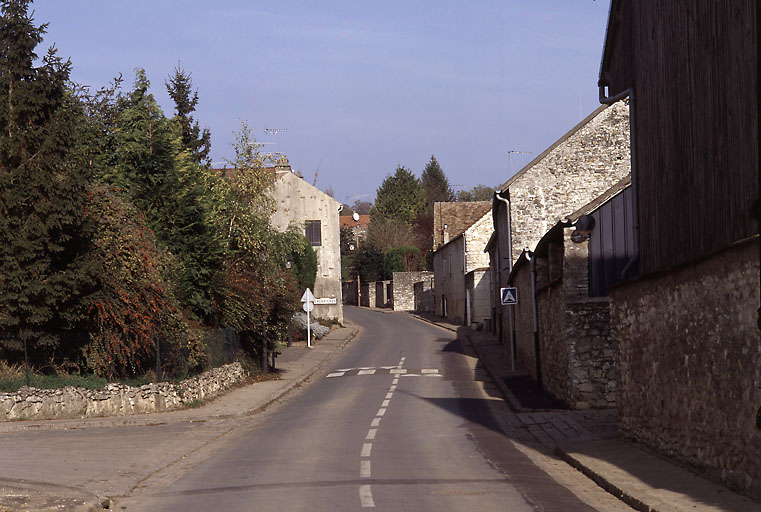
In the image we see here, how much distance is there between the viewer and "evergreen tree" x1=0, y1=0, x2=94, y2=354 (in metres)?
18.8

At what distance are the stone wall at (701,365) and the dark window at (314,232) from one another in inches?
1739

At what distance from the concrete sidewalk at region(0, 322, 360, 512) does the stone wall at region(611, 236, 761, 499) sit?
703 cm

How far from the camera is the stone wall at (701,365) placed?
9180 millimetres

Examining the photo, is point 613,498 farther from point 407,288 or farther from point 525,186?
point 407,288

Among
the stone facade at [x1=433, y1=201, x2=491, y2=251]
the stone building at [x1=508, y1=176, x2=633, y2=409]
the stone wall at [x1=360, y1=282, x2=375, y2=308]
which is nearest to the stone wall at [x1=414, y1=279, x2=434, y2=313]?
the stone facade at [x1=433, y1=201, x2=491, y2=251]

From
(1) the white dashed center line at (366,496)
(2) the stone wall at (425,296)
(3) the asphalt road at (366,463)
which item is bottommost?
(3) the asphalt road at (366,463)

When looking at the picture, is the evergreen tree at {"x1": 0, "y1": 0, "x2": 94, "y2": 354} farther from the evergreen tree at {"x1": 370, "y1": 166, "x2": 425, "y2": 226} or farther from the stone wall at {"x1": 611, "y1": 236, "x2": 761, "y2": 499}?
the evergreen tree at {"x1": 370, "y1": 166, "x2": 425, "y2": 226}

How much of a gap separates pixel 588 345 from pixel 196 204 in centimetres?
1253

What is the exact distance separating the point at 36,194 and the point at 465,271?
4189 cm

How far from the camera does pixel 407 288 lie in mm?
83062

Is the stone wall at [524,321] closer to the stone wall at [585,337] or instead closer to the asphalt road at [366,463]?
the asphalt road at [366,463]

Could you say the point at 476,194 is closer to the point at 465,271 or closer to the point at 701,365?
the point at 465,271

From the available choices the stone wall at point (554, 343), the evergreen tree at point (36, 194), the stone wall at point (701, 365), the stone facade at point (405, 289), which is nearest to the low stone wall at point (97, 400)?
the evergreen tree at point (36, 194)

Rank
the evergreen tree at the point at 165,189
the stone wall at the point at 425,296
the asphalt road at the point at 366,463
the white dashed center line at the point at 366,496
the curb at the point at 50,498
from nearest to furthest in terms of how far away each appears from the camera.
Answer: the curb at the point at 50,498, the white dashed center line at the point at 366,496, the asphalt road at the point at 366,463, the evergreen tree at the point at 165,189, the stone wall at the point at 425,296
